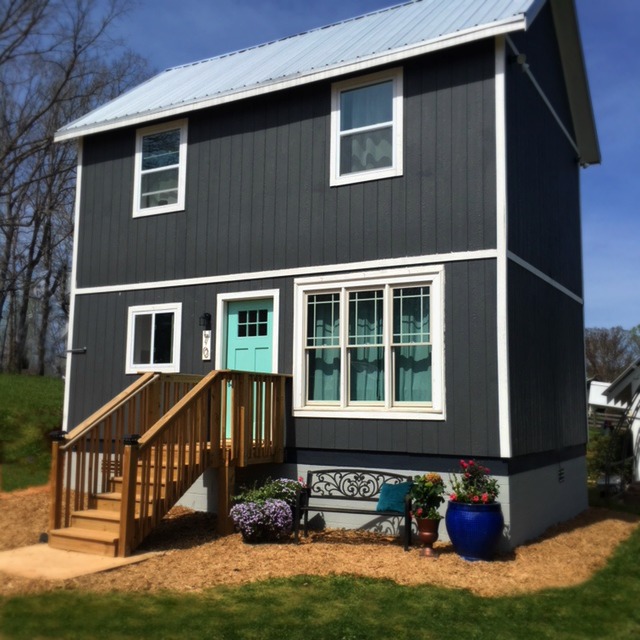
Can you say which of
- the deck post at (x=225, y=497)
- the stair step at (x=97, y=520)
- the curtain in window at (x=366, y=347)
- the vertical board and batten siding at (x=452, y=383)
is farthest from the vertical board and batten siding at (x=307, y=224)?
the stair step at (x=97, y=520)

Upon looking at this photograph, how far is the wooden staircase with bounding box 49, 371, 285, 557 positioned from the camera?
8.25 metres

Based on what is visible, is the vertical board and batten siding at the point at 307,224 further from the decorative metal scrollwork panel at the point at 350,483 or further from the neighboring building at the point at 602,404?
the neighboring building at the point at 602,404

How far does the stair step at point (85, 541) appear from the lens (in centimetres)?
809

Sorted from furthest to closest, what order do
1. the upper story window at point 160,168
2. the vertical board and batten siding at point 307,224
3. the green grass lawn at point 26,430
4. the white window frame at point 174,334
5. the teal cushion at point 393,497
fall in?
the green grass lawn at point 26,430 → the upper story window at point 160,168 → the white window frame at point 174,334 → the vertical board and batten siding at point 307,224 → the teal cushion at point 393,497

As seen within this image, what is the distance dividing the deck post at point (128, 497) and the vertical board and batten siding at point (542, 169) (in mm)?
5058

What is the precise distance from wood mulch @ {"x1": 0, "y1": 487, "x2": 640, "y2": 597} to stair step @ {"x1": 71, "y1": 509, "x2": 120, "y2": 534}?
0.44m

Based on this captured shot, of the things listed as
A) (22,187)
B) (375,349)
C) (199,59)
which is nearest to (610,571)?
(375,349)

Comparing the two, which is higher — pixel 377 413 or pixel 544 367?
pixel 544 367

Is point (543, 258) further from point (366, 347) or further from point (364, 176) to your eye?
point (366, 347)

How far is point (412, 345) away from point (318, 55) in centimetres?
468

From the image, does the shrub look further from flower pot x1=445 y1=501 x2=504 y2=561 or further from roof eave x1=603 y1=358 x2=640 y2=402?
roof eave x1=603 y1=358 x2=640 y2=402

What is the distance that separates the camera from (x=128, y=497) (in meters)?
8.05

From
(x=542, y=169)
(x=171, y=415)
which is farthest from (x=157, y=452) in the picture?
(x=542, y=169)

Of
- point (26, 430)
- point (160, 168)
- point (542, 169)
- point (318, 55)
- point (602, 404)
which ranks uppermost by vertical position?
point (318, 55)
